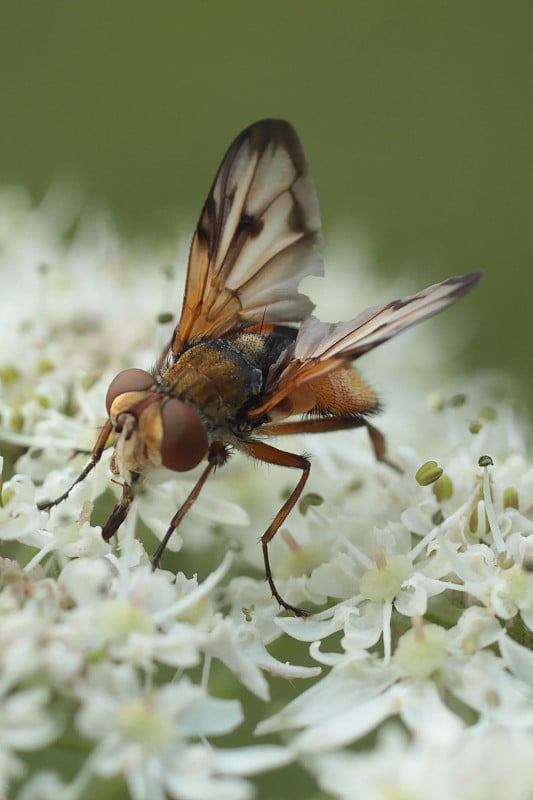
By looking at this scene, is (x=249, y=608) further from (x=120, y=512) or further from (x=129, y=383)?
(x=129, y=383)

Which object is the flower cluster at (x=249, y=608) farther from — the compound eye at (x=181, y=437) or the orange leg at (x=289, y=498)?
the compound eye at (x=181, y=437)

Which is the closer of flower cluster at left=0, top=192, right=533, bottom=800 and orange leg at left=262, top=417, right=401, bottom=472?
flower cluster at left=0, top=192, right=533, bottom=800

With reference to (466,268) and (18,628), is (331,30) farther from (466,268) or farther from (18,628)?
(18,628)

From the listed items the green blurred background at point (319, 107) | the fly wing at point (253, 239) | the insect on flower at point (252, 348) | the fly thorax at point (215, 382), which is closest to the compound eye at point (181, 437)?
the insect on flower at point (252, 348)

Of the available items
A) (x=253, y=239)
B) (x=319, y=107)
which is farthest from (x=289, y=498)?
(x=319, y=107)

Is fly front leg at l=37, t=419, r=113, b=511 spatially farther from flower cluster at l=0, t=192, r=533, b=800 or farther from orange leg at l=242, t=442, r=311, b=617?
orange leg at l=242, t=442, r=311, b=617

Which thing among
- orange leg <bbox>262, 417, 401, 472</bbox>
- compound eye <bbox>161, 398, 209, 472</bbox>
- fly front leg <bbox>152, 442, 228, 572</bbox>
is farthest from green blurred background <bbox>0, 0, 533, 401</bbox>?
compound eye <bbox>161, 398, 209, 472</bbox>
